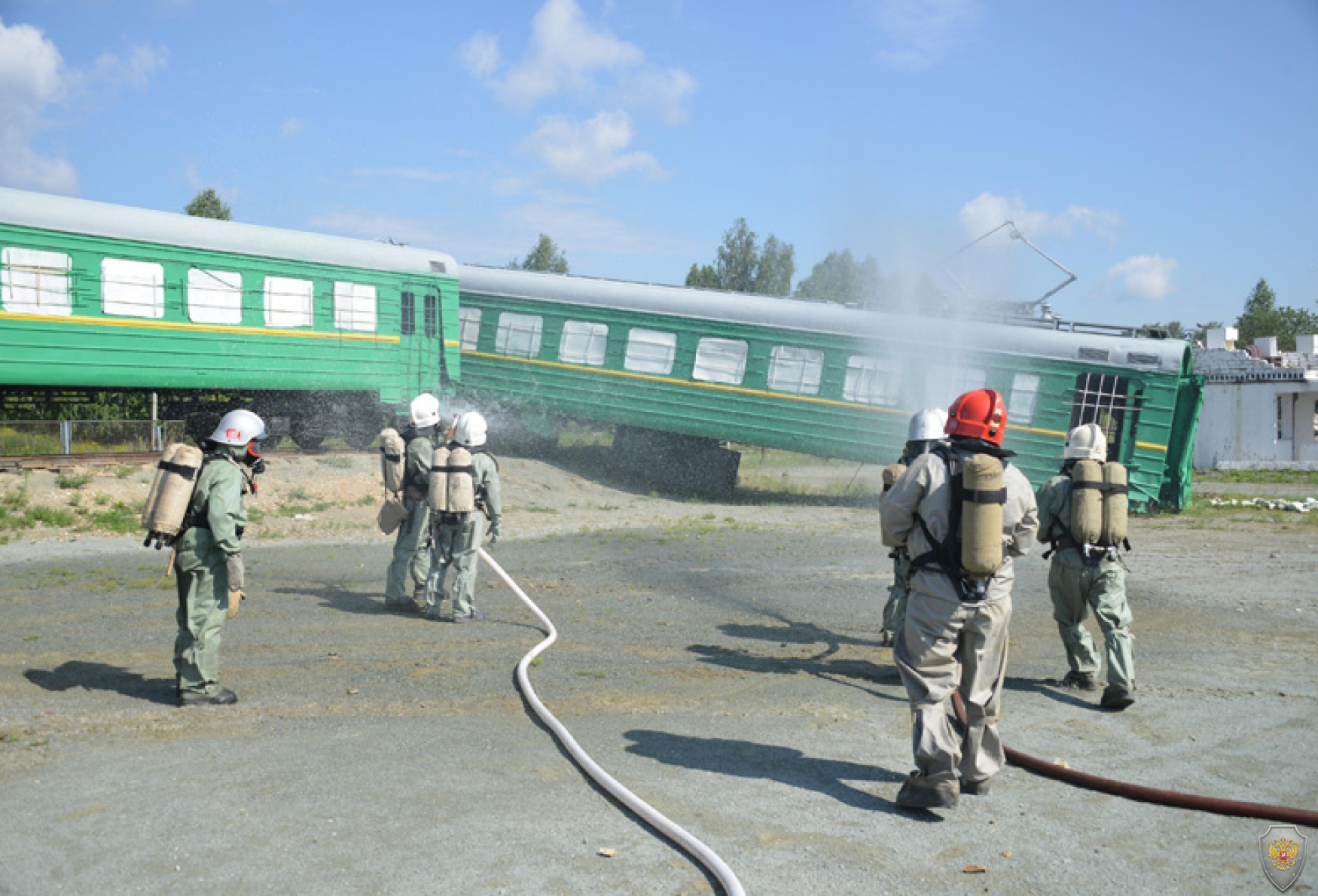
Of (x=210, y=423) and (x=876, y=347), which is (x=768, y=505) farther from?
(x=210, y=423)

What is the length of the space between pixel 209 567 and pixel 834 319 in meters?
14.8

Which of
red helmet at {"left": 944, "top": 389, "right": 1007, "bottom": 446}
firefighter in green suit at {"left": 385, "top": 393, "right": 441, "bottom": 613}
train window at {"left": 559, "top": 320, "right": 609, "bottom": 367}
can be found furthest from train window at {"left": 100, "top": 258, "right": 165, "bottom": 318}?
red helmet at {"left": 944, "top": 389, "right": 1007, "bottom": 446}

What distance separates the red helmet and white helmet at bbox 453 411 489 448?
16.6ft

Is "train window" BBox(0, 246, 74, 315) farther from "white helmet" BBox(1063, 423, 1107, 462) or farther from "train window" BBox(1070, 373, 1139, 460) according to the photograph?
"train window" BBox(1070, 373, 1139, 460)

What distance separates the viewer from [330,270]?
1820cm

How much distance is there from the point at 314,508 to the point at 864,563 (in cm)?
836

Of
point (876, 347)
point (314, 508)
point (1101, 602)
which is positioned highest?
point (876, 347)

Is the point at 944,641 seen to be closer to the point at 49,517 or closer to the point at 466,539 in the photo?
the point at 466,539

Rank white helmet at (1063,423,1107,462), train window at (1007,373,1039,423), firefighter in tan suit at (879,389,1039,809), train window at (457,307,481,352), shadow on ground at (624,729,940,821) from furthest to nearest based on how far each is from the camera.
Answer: train window at (457,307,481,352), train window at (1007,373,1039,423), white helmet at (1063,423,1107,462), shadow on ground at (624,729,940,821), firefighter in tan suit at (879,389,1039,809)

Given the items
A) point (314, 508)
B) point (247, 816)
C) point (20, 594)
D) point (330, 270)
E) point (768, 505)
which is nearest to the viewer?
point (247, 816)

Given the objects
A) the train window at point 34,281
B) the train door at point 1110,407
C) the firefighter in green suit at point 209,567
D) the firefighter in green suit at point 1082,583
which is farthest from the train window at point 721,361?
the firefighter in green suit at point 209,567

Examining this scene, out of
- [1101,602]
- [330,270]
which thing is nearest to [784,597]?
[1101,602]

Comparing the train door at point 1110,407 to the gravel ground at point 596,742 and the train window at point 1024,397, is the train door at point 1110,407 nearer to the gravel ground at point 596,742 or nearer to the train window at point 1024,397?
the train window at point 1024,397

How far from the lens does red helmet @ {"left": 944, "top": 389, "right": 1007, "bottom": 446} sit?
4965mm
